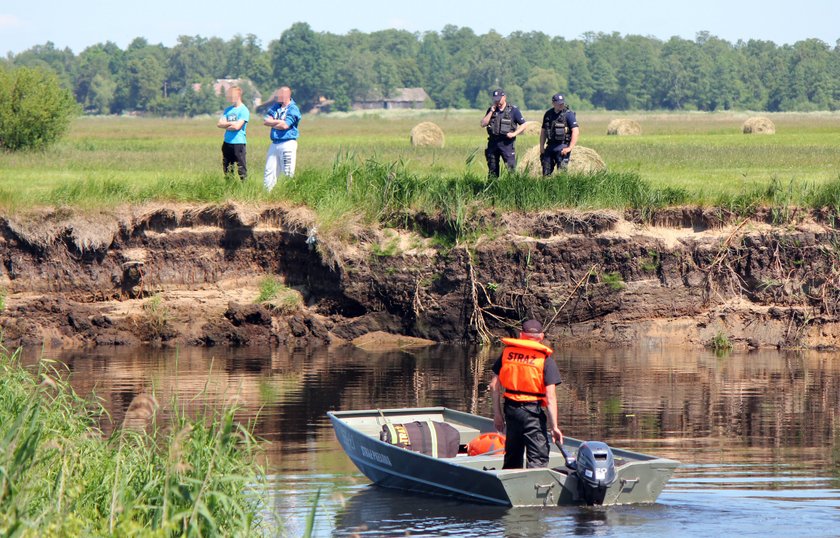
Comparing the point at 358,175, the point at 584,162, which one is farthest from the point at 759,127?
the point at 358,175

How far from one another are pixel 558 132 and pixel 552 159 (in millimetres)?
784

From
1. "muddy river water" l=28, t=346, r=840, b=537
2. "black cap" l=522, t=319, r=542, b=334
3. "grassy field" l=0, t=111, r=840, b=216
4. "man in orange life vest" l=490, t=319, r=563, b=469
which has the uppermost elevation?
"grassy field" l=0, t=111, r=840, b=216

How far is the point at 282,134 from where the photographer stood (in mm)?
22391

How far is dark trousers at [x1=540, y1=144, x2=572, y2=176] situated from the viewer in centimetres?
2289

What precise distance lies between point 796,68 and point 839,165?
483 ft

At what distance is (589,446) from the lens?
11703 millimetres

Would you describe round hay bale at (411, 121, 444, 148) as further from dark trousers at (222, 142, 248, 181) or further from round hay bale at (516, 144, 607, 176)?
dark trousers at (222, 142, 248, 181)

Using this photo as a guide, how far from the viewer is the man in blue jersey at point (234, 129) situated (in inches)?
857

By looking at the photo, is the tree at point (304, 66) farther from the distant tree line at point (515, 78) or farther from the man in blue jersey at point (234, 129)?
the man in blue jersey at point (234, 129)

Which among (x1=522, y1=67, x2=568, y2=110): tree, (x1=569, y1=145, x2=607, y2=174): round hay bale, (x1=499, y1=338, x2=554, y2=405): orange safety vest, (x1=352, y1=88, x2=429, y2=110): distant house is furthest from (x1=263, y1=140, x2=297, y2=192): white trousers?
(x1=522, y1=67, x2=568, y2=110): tree

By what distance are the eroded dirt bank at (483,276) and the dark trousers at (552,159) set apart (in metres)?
0.86

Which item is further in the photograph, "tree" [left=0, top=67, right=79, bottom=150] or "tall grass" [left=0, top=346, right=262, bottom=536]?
"tree" [left=0, top=67, right=79, bottom=150]

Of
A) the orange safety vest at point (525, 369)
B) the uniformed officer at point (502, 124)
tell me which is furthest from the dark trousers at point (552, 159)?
the orange safety vest at point (525, 369)

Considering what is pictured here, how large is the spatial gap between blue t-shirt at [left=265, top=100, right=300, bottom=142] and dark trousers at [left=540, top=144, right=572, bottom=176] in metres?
4.36
